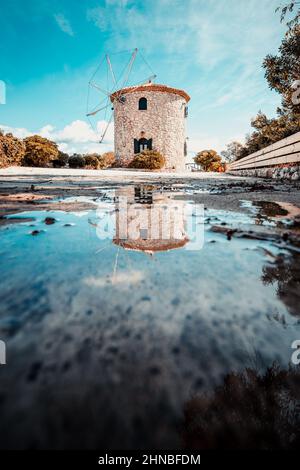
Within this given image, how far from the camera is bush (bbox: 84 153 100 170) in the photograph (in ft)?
78.9

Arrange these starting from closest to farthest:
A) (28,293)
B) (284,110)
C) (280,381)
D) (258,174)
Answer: (280,381), (28,293), (284,110), (258,174)

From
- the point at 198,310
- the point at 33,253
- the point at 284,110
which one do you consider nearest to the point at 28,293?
the point at 33,253

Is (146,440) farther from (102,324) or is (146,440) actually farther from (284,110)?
(284,110)

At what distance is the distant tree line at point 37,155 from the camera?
12898mm

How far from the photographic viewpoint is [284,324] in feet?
2.01

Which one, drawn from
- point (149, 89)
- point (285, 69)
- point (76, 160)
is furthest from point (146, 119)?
Answer: point (285, 69)

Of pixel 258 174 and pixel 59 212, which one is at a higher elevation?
pixel 258 174

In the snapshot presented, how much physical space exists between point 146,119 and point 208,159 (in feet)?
44.0

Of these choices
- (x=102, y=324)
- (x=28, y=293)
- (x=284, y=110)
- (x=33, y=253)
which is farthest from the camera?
(x=284, y=110)

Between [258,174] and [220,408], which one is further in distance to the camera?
[258,174]

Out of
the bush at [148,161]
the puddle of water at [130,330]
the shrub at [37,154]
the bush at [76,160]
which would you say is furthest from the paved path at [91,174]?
the bush at [76,160]

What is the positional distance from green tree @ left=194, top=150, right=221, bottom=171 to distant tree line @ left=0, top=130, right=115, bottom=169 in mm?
15967
